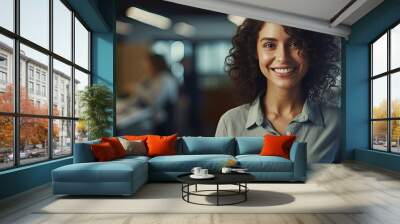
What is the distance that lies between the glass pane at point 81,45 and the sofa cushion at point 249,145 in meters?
3.76

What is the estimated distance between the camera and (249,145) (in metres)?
7.06

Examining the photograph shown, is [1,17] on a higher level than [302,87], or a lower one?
higher

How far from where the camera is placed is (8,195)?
4.90 metres

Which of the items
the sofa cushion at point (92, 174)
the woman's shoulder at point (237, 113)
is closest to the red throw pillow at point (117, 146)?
the sofa cushion at point (92, 174)

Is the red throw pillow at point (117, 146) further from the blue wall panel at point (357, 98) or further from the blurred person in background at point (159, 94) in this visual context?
the blue wall panel at point (357, 98)

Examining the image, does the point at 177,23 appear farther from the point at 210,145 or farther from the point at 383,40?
the point at 383,40

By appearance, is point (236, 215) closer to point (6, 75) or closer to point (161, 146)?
point (161, 146)

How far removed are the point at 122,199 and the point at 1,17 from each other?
2.82 meters

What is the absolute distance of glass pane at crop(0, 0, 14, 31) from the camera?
16.3 ft

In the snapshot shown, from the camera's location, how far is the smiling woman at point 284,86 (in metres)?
8.76

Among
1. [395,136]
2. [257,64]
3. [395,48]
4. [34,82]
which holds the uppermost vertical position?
[395,48]

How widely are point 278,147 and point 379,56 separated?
4.23 m

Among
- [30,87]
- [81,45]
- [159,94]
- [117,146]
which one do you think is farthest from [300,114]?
[30,87]

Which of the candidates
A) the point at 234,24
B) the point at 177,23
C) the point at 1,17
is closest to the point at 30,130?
the point at 1,17
